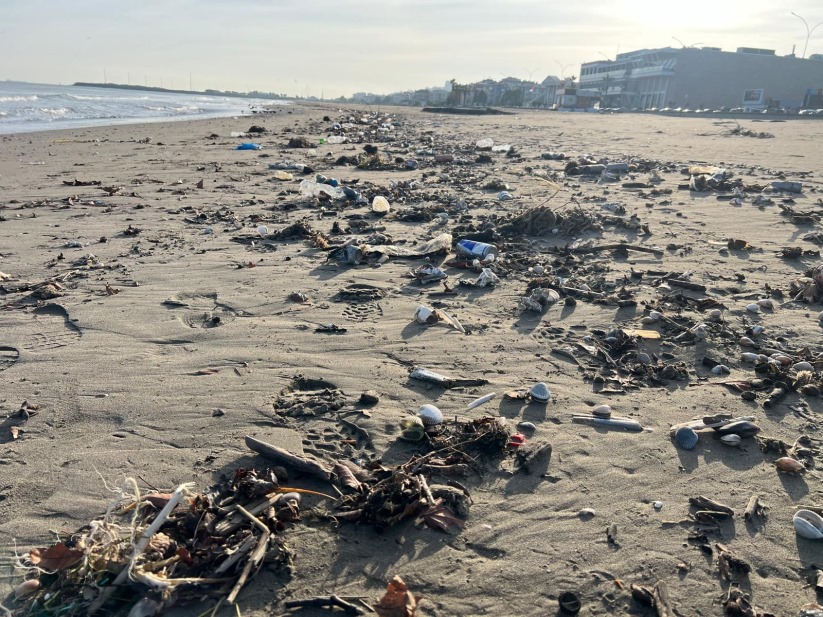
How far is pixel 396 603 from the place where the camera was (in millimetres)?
1872

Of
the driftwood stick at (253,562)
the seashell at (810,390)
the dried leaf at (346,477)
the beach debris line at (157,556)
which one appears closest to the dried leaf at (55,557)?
the beach debris line at (157,556)

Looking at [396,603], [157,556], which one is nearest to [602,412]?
[396,603]

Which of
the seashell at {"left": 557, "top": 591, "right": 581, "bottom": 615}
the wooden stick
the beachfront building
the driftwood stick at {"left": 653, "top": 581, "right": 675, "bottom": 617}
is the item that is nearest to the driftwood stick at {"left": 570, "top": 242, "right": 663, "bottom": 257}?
the driftwood stick at {"left": 653, "top": 581, "right": 675, "bottom": 617}

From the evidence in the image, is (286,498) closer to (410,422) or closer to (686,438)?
(410,422)

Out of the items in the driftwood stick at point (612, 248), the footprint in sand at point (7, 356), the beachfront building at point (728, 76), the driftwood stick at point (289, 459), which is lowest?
the driftwood stick at point (289, 459)

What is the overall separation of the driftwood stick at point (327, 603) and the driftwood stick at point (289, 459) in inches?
24.3

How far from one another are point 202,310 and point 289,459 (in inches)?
85.0

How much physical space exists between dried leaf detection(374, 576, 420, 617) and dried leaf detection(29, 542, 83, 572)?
1.08 metres

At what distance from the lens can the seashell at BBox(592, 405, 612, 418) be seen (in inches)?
117

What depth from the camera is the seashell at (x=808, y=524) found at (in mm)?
2184

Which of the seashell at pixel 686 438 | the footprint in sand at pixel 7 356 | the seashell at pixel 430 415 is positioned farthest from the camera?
the footprint in sand at pixel 7 356

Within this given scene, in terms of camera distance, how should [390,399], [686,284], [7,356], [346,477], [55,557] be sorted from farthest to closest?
[686,284], [7,356], [390,399], [346,477], [55,557]

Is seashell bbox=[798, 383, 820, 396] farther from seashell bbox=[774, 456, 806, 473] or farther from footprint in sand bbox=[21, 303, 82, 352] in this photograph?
footprint in sand bbox=[21, 303, 82, 352]

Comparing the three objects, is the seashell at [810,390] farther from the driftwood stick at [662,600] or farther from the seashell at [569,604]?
the seashell at [569,604]
